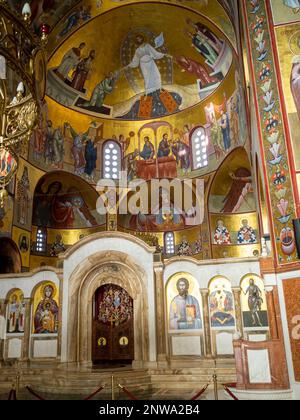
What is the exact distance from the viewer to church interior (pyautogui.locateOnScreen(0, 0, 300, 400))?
8.72 meters

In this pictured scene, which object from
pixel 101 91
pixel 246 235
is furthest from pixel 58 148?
pixel 246 235

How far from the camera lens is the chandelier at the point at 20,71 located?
657cm

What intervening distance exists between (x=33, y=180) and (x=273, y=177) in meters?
13.9

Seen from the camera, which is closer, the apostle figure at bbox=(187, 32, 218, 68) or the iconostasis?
the iconostasis

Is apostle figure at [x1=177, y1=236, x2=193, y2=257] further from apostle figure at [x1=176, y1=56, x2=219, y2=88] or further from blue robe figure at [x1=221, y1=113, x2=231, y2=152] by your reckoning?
apostle figure at [x1=176, y1=56, x2=219, y2=88]

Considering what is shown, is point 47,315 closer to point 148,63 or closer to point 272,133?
point 272,133

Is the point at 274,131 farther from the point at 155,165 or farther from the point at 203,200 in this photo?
the point at 155,165

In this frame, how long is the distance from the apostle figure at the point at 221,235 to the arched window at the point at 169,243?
3.02 meters

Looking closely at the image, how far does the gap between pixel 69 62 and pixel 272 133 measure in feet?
49.0

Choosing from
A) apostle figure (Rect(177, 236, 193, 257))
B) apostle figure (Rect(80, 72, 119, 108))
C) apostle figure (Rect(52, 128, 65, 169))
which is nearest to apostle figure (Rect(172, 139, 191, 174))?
apostle figure (Rect(177, 236, 193, 257))

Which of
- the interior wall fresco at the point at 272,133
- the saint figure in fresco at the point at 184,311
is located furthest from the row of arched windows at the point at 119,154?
the interior wall fresco at the point at 272,133

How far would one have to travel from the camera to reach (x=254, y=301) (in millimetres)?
13062

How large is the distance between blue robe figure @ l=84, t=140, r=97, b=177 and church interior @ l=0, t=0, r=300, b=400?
0.06 meters

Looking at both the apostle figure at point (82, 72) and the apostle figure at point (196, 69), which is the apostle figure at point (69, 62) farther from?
the apostle figure at point (196, 69)
